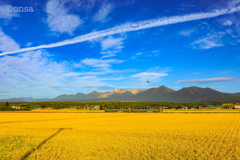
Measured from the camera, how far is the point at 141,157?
13008 millimetres

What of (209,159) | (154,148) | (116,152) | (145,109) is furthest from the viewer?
(145,109)

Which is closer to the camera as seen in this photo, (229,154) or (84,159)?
(84,159)

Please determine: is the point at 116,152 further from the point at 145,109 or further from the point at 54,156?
the point at 145,109

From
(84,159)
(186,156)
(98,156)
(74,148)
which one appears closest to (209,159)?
(186,156)

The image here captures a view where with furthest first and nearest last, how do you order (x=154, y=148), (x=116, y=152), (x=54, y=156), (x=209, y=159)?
1. (x=154, y=148)
2. (x=116, y=152)
3. (x=54, y=156)
4. (x=209, y=159)

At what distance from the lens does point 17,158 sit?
509 inches

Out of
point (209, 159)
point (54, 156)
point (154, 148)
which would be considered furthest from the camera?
point (154, 148)

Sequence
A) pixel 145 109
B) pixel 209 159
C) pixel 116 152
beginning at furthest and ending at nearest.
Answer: pixel 145 109 < pixel 116 152 < pixel 209 159

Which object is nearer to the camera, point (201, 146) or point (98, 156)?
point (98, 156)

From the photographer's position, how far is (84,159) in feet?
41.7

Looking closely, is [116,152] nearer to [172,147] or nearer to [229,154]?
[172,147]

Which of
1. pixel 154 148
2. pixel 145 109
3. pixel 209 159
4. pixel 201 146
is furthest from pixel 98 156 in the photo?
pixel 145 109

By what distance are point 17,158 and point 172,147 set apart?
12.1 m

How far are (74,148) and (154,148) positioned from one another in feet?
22.3
